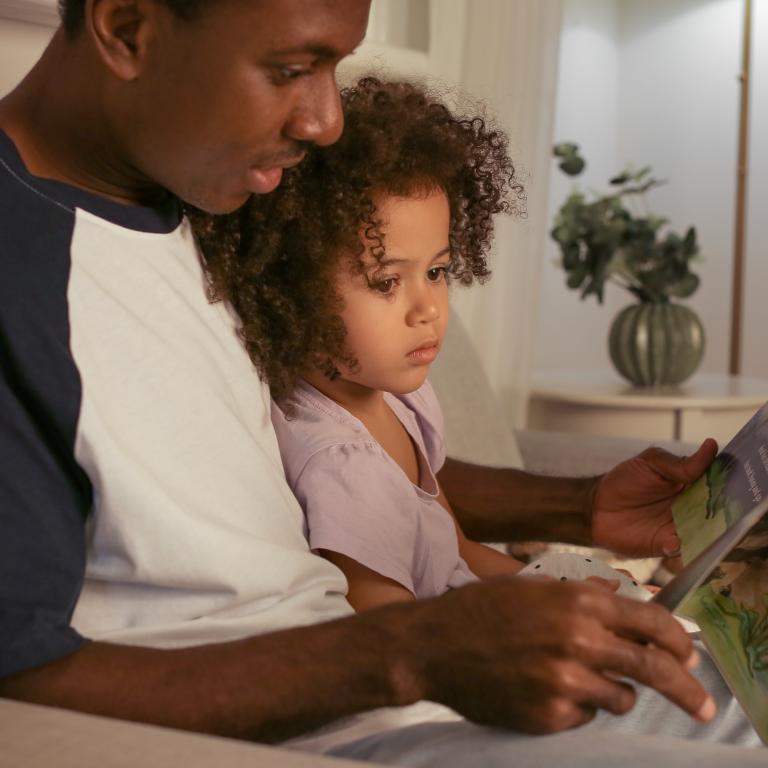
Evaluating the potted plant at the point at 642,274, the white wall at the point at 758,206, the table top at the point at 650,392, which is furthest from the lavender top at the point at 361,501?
the white wall at the point at 758,206

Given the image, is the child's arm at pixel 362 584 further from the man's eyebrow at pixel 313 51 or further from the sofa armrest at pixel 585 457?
the sofa armrest at pixel 585 457

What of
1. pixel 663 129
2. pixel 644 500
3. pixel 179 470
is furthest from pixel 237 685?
pixel 663 129

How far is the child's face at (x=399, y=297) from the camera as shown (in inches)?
46.6

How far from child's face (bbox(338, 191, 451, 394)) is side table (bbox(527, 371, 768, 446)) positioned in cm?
143

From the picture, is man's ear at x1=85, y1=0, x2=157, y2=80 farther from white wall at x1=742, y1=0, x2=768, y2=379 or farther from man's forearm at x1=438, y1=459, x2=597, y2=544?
white wall at x1=742, y1=0, x2=768, y2=379

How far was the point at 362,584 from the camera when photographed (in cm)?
111

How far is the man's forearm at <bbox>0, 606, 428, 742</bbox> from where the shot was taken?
0.78 meters

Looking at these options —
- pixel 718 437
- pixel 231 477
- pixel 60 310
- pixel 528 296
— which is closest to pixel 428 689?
pixel 231 477

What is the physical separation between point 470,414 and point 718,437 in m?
1.02

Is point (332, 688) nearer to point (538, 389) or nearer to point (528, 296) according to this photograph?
point (538, 389)

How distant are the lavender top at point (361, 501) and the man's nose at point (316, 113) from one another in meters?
0.34

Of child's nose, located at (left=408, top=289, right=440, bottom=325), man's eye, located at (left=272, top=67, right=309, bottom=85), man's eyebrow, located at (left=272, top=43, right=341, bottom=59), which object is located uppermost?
man's eyebrow, located at (left=272, top=43, right=341, bottom=59)

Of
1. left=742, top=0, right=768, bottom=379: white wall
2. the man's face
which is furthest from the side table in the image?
the man's face

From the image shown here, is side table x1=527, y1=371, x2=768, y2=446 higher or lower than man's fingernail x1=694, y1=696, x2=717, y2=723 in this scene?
higher
